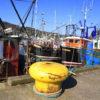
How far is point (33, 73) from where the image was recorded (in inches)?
287

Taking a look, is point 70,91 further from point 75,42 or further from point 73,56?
point 75,42

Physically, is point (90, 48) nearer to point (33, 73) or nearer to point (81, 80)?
point (81, 80)

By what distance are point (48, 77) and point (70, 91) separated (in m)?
1.28

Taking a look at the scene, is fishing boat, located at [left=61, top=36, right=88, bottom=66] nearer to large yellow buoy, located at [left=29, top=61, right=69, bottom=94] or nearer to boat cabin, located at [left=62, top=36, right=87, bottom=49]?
boat cabin, located at [left=62, top=36, right=87, bottom=49]

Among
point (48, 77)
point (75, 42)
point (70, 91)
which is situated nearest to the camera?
point (48, 77)

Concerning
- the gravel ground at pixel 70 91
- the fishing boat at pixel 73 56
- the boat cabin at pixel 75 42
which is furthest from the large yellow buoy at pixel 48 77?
the boat cabin at pixel 75 42

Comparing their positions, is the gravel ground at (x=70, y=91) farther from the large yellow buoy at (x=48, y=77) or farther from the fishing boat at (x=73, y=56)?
the fishing boat at (x=73, y=56)

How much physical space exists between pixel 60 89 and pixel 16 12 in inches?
217

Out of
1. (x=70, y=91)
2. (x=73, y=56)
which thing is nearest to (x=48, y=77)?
(x=70, y=91)

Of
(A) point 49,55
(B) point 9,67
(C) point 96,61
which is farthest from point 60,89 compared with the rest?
(C) point 96,61

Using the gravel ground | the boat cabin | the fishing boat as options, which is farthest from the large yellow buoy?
the boat cabin

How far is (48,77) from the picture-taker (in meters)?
6.98

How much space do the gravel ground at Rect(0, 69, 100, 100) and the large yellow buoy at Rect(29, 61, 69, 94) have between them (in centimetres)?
29

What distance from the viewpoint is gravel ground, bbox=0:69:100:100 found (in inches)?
282
